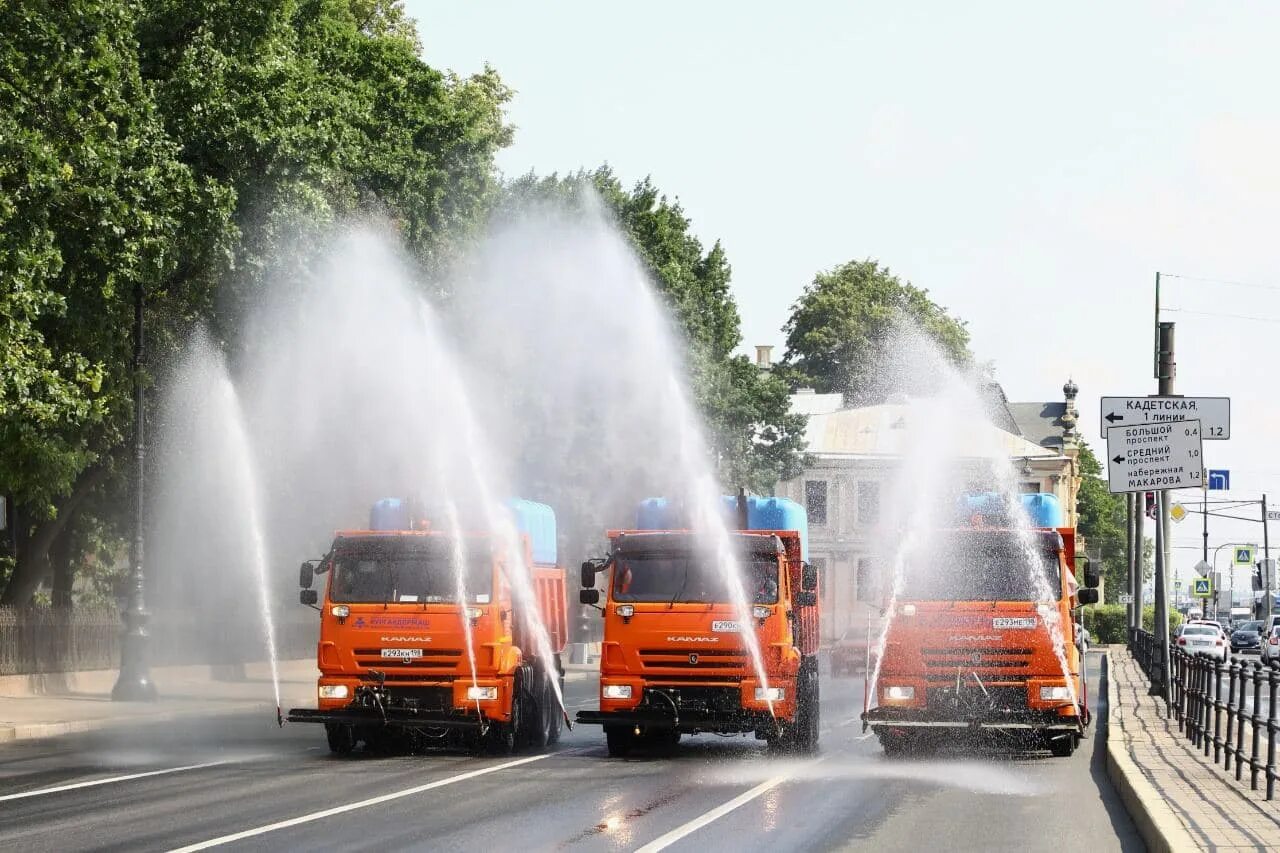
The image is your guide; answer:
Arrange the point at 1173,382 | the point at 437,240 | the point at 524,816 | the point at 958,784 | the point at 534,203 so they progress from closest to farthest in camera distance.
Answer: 1. the point at 524,816
2. the point at 958,784
3. the point at 1173,382
4. the point at 437,240
5. the point at 534,203

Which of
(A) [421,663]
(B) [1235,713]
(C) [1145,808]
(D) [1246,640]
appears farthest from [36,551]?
(D) [1246,640]

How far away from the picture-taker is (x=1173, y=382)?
3556 cm

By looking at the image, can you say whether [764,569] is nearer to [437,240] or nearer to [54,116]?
[54,116]

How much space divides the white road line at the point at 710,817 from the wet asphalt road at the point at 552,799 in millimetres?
33

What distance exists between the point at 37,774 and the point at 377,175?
884 inches

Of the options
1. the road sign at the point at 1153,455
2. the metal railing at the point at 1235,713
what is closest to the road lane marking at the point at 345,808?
the metal railing at the point at 1235,713

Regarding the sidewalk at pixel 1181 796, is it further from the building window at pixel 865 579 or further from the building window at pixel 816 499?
the building window at pixel 816 499

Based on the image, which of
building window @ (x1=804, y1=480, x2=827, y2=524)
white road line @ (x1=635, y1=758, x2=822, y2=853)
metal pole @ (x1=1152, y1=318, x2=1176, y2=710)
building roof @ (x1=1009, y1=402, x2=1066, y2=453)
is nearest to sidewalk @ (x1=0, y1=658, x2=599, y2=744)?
white road line @ (x1=635, y1=758, x2=822, y2=853)

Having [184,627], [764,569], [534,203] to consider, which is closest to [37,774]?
[764,569]

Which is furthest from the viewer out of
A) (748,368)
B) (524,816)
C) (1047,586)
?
(748,368)

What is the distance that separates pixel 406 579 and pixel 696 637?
3.46 metres

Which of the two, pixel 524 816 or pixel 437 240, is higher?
pixel 437 240

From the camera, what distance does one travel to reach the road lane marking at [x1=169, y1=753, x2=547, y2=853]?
1431 centimetres

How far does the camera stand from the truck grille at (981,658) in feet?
75.8
